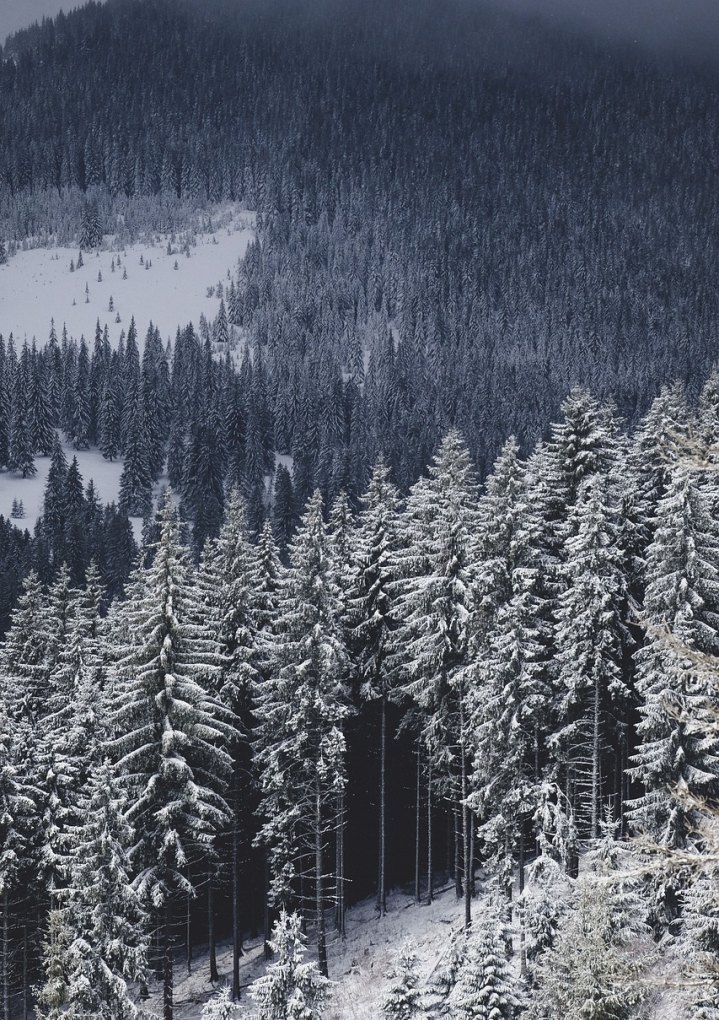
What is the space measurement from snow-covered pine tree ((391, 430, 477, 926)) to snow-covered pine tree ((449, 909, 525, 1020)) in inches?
304

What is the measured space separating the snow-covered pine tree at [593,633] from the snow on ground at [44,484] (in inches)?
3993

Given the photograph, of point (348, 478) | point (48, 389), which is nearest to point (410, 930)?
point (348, 478)

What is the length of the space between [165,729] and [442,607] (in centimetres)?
999

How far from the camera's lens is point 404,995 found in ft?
68.3

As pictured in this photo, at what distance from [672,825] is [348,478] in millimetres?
106537

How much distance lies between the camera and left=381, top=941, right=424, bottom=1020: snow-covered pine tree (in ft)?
67.9

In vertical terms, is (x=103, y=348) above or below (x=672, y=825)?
above

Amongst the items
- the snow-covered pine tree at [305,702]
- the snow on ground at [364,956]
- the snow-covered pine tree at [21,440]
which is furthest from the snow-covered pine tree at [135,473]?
the snow-covered pine tree at [305,702]

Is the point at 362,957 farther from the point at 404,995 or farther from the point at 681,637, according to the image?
the point at 681,637

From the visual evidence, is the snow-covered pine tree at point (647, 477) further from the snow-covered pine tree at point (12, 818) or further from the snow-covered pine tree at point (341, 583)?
the snow-covered pine tree at point (12, 818)

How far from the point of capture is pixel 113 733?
27.5 m

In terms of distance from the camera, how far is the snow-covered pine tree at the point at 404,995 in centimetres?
2070

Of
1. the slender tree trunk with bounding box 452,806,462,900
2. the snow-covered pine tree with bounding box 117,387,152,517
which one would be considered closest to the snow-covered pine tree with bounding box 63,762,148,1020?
the slender tree trunk with bounding box 452,806,462,900

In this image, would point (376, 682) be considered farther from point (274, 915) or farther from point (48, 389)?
point (48, 389)
